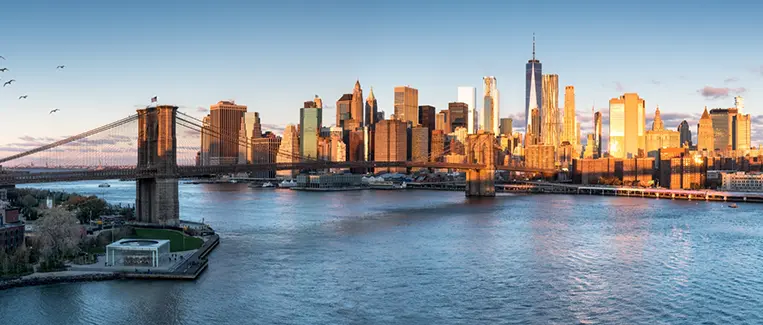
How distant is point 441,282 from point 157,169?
55.0 feet

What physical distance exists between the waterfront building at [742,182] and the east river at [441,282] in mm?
48969

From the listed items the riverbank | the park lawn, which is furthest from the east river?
the park lawn

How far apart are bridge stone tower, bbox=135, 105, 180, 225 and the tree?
22.7ft

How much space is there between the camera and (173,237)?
96.0 feet

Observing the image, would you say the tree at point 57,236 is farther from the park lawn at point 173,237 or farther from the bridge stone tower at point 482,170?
the bridge stone tower at point 482,170

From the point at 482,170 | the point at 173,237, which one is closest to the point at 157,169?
the point at 173,237

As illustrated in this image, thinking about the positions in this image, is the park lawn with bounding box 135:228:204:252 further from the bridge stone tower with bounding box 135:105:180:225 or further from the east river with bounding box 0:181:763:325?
the bridge stone tower with bounding box 135:105:180:225

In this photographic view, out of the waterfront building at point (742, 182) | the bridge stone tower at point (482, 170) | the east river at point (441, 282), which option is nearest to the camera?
the east river at point (441, 282)

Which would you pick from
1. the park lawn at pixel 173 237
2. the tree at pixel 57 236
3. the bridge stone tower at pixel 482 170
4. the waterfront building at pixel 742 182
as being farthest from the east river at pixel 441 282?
the waterfront building at pixel 742 182

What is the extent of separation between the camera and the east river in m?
18.4

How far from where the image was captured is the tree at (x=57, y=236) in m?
24.6

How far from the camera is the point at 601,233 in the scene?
36.5 metres

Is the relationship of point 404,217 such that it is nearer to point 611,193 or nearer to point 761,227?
point 761,227

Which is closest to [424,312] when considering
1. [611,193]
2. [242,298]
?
[242,298]
